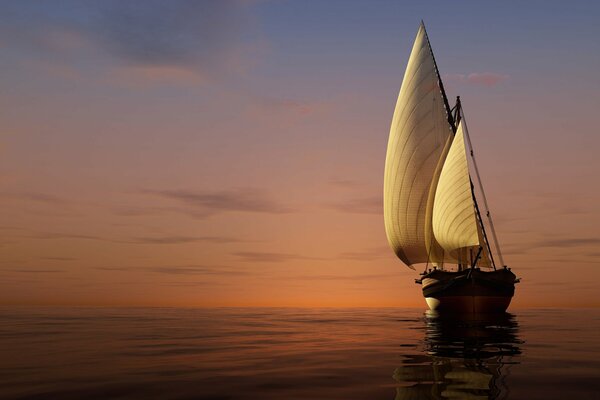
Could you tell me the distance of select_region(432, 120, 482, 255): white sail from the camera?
1758 inches

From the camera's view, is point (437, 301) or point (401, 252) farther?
point (401, 252)

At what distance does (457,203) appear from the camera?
1780 inches

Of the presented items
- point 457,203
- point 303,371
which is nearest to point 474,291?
point 457,203

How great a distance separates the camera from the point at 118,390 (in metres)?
11.3

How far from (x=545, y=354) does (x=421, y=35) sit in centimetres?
5500

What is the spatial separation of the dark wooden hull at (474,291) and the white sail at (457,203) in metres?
4.14

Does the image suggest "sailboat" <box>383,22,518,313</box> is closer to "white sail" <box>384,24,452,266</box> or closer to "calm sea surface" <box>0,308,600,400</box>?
"white sail" <box>384,24,452,266</box>

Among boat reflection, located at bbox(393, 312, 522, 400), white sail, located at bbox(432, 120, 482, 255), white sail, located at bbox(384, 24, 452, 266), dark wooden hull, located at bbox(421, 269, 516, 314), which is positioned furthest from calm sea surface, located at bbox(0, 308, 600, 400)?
white sail, located at bbox(384, 24, 452, 266)

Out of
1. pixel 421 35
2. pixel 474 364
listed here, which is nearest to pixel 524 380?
pixel 474 364

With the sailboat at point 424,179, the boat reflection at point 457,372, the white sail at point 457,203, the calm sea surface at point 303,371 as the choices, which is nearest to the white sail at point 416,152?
the sailboat at point 424,179

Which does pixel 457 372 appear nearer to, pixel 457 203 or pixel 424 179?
pixel 457 203

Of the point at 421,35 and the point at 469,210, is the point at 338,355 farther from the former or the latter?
the point at 421,35

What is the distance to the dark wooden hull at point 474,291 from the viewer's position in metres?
49.9

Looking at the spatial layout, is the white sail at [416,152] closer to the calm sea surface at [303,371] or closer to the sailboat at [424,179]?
the sailboat at [424,179]
